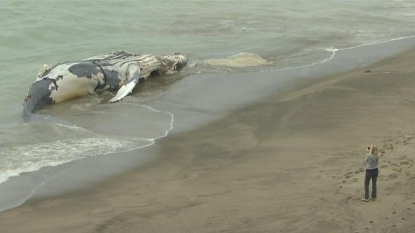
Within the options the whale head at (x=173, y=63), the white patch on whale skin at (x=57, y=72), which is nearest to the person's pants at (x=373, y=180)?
the white patch on whale skin at (x=57, y=72)

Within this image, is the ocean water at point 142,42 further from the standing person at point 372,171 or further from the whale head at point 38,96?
the standing person at point 372,171

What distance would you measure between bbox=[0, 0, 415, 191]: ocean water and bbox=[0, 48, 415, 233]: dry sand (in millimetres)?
1376

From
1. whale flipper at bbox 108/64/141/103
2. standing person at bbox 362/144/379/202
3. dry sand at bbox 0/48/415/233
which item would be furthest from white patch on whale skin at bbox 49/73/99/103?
standing person at bbox 362/144/379/202

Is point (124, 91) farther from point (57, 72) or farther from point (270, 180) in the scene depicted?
point (270, 180)

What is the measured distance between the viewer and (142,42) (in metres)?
22.0

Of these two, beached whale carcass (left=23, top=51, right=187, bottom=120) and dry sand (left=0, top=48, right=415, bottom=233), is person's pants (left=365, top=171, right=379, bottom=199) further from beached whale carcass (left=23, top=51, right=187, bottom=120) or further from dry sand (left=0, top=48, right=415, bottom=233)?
beached whale carcass (left=23, top=51, right=187, bottom=120)

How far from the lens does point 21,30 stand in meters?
23.4

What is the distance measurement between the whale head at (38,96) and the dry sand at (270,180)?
12.4ft

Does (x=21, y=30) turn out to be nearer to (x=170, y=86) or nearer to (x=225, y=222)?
(x=170, y=86)

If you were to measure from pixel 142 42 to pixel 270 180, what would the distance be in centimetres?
1275

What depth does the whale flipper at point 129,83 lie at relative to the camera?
15.2m

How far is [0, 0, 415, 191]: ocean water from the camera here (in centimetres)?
1268

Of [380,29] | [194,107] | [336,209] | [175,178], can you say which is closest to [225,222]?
[336,209]

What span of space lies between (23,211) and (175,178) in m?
2.40
